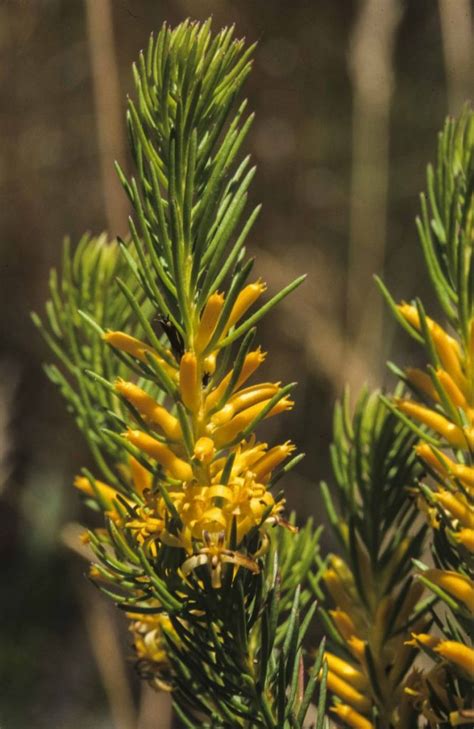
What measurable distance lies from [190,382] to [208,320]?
0.02 m

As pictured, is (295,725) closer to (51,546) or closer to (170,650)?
(170,650)

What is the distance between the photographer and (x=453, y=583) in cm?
28

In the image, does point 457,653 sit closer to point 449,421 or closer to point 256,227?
point 449,421

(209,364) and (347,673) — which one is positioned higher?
(209,364)

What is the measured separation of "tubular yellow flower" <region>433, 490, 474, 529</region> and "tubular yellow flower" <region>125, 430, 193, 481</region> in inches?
3.0

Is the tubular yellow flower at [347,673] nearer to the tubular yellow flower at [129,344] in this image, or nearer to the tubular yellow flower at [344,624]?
the tubular yellow flower at [344,624]

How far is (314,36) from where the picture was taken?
1.70m

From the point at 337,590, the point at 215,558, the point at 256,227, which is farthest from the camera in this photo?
the point at 256,227

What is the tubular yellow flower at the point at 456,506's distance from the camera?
0.28 meters

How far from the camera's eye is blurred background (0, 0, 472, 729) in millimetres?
1470

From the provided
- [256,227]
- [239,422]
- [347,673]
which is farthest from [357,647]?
[256,227]

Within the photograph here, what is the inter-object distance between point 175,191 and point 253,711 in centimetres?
16

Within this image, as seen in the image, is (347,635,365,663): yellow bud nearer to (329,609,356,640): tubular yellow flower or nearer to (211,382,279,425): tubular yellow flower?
(329,609,356,640): tubular yellow flower

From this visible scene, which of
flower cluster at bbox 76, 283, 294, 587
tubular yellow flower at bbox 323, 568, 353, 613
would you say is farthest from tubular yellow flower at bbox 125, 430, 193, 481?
tubular yellow flower at bbox 323, 568, 353, 613
